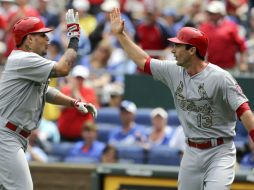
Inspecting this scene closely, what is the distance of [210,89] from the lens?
295 inches

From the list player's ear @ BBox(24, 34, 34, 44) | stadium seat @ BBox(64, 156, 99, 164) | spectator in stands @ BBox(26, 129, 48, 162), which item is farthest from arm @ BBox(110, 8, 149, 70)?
spectator in stands @ BBox(26, 129, 48, 162)

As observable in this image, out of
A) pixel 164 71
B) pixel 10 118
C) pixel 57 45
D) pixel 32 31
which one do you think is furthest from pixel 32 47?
pixel 57 45

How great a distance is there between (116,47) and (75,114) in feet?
6.90

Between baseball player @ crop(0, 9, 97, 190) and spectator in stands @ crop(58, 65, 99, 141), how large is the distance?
189 inches

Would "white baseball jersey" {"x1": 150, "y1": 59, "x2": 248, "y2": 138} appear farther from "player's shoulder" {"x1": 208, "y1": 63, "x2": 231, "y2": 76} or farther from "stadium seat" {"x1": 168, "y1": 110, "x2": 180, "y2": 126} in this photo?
"stadium seat" {"x1": 168, "y1": 110, "x2": 180, "y2": 126}

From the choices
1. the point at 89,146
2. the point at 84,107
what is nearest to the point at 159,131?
the point at 89,146

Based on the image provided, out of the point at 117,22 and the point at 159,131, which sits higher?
the point at 117,22

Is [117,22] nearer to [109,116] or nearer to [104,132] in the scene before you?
[104,132]

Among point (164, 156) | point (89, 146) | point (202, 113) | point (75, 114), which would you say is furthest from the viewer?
point (75, 114)

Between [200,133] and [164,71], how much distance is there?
69 centimetres

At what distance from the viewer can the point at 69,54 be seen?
7547mm

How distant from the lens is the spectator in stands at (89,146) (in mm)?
11750

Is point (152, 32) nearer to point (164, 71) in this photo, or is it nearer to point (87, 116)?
point (87, 116)

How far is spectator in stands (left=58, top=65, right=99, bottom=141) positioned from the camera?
41.3ft
